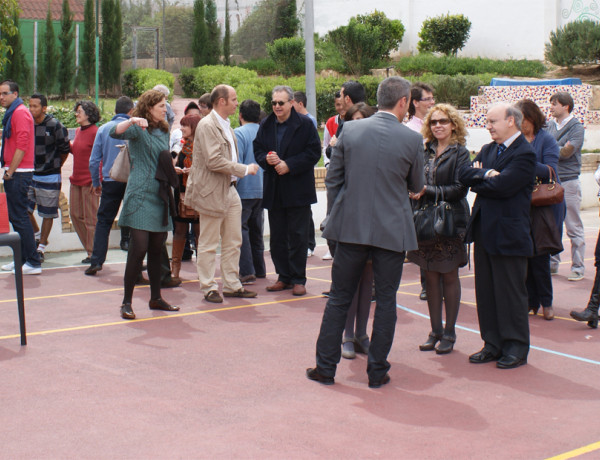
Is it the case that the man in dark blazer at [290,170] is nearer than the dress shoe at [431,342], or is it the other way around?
the dress shoe at [431,342]

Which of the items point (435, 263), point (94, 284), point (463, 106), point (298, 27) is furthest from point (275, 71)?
point (435, 263)

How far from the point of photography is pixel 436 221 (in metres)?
6.74

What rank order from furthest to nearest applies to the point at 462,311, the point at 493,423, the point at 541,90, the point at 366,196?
the point at 541,90, the point at 462,311, the point at 366,196, the point at 493,423

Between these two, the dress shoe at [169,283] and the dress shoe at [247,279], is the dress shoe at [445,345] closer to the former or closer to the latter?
the dress shoe at [247,279]

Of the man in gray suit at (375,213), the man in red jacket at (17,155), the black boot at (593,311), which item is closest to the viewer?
the man in gray suit at (375,213)

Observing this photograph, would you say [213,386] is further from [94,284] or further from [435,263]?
[94,284]

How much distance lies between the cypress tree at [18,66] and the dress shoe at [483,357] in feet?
83.1

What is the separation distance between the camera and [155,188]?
7922 mm

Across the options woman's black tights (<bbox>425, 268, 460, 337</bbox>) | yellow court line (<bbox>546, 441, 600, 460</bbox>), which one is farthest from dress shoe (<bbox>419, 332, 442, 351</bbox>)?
yellow court line (<bbox>546, 441, 600, 460</bbox>)

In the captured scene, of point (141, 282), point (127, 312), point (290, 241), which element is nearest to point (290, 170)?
point (290, 241)

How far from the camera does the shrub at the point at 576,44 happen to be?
34.2 metres

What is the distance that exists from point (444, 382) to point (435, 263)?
1049mm

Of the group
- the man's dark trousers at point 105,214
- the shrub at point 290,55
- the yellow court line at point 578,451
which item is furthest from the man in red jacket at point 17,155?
the shrub at point 290,55

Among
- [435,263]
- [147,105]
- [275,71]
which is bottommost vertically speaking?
[435,263]
